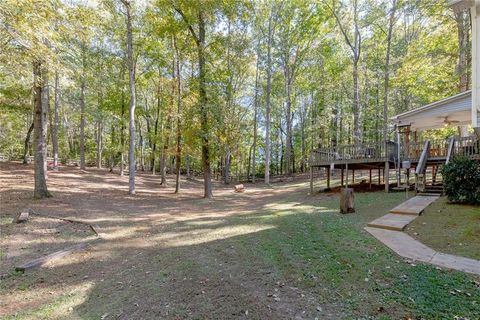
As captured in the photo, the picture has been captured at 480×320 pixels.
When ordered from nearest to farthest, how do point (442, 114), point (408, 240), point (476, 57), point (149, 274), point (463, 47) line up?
point (149, 274)
point (408, 240)
point (476, 57)
point (442, 114)
point (463, 47)

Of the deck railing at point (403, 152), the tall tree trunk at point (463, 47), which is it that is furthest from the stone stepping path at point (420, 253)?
the tall tree trunk at point (463, 47)

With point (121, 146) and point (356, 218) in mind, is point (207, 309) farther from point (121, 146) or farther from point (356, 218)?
point (121, 146)

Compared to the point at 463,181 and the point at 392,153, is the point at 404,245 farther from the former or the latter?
the point at 392,153

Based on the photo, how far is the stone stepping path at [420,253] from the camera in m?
4.16

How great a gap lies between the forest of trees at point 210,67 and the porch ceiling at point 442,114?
9.20ft

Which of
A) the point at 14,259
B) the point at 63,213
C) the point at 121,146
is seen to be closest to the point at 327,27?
the point at 121,146

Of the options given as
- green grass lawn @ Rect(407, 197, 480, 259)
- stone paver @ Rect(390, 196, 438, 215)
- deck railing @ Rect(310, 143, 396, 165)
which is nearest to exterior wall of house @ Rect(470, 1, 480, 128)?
green grass lawn @ Rect(407, 197, 480, 259)

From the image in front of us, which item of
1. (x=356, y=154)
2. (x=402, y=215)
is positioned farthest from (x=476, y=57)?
(x=356, y=154)

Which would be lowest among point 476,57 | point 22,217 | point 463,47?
point 22,217

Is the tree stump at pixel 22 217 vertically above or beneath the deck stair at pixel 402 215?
beneath

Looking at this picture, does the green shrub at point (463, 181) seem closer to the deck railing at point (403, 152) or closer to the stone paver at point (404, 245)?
the deck railing at point (403, 152)

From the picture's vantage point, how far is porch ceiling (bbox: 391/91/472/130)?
10664 mm

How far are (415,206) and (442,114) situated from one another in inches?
241

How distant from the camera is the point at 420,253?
4.73 m
